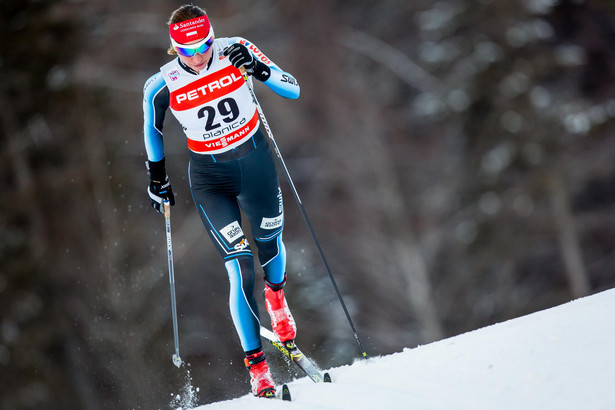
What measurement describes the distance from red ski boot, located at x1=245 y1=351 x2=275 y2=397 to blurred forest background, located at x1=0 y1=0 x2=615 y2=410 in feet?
43.1

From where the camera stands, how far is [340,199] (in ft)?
75.0

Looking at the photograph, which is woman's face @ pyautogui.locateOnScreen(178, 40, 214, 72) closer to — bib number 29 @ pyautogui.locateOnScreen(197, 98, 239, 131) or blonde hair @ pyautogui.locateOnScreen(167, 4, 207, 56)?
blonde hair @ pyautogui.locateOnScreen(167, 4, 207, 56)

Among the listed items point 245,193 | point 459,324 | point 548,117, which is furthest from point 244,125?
point 548,117

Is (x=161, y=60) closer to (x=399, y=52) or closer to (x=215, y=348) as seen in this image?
(x=399, y=52)

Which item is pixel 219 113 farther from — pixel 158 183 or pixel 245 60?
pixel 158 183

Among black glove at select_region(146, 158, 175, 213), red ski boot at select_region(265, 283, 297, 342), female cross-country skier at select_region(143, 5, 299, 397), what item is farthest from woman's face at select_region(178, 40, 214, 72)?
red ski boot at select_region(265, 283, 297, 342)

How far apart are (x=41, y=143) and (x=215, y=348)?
23.0ft

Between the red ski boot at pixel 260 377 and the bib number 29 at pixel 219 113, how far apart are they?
4.28ft

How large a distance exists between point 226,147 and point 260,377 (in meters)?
1.29

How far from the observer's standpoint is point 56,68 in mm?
23719

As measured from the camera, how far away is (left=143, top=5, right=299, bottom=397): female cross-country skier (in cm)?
488

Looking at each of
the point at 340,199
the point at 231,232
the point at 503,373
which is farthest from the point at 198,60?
the point at 340,199

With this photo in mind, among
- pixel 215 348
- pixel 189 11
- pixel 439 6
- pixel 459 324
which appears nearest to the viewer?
pixel 189 11

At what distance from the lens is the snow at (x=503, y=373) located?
383 centimetres
